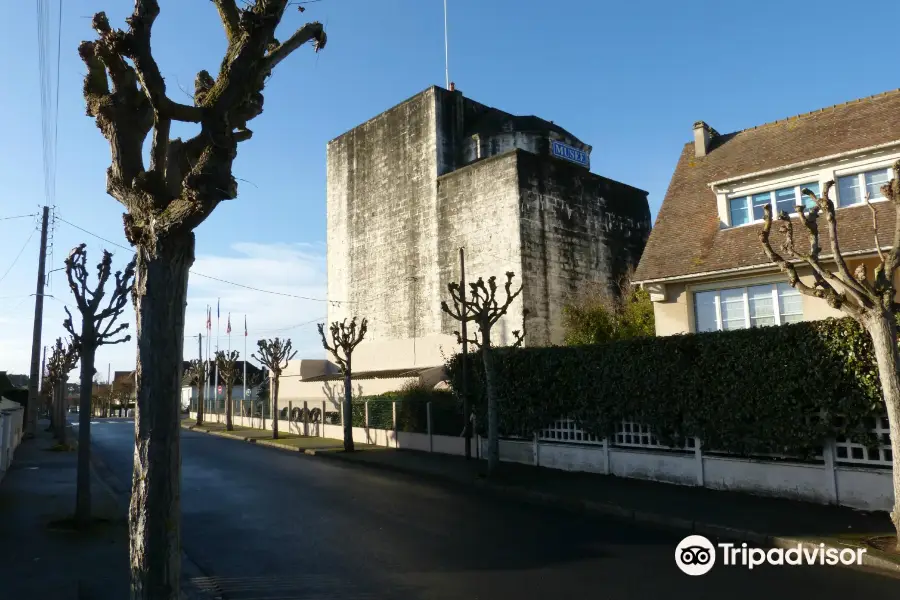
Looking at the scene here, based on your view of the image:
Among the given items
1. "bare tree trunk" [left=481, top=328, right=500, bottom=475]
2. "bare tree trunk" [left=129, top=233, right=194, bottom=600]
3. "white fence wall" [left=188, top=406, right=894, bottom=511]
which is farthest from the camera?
"bare tree trunk" [left=481, top=328, right=500, bottom=475]

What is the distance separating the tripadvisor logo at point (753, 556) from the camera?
7.08 meters

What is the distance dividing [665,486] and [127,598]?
9.18 meters

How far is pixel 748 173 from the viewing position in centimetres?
1620

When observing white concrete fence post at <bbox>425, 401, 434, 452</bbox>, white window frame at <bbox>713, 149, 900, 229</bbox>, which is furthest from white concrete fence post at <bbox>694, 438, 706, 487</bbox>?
white concrete fence post at <bbox>425, 401, 434, 452</bbox>

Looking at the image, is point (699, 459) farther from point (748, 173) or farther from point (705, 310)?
point (748, 173)

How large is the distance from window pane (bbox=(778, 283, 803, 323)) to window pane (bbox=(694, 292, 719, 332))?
5.19ft

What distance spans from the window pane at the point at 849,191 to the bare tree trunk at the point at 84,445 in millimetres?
16783

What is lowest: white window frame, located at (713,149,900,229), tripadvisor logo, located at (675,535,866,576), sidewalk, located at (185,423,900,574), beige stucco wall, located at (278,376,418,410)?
tripadvisor logo, located at (675,535,866,576)

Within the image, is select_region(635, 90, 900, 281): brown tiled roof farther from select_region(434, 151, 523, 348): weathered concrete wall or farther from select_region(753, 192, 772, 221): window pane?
select_region(434, 151, 523, 348): weathered concrete wall

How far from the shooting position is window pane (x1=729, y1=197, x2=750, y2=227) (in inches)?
653

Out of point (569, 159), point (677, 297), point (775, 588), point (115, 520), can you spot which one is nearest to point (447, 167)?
point (569, 159)

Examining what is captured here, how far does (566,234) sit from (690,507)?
1893cm

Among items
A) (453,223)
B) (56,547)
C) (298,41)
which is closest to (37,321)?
(453,223)

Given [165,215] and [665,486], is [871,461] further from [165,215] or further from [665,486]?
[165,215]
